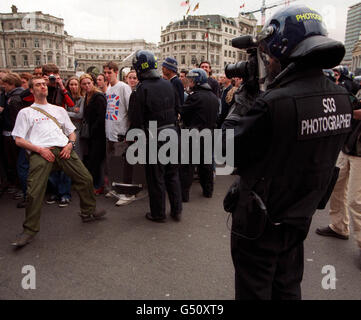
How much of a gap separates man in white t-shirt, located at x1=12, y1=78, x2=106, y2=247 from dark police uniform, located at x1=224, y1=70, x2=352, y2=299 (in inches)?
107

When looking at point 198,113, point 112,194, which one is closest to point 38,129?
point 112,194

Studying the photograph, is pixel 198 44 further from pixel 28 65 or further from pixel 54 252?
pixel 54 252

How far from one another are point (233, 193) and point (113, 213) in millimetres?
3115

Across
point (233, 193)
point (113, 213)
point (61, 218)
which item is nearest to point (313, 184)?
point (233, 193)

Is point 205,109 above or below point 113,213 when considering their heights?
above

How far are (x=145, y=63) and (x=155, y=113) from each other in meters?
0.73

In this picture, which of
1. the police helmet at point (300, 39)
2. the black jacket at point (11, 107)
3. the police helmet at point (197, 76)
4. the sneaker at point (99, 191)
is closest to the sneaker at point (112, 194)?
the sneaker at point (99, 191)

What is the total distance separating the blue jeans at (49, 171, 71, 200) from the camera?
4.95 metres

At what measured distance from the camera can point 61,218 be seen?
4.27 m

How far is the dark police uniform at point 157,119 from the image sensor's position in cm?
389

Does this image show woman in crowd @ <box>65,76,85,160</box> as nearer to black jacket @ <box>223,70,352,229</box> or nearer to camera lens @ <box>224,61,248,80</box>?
→ camera lens @ <box>224,61,248,80</box>

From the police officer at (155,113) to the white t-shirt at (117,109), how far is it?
762mm
